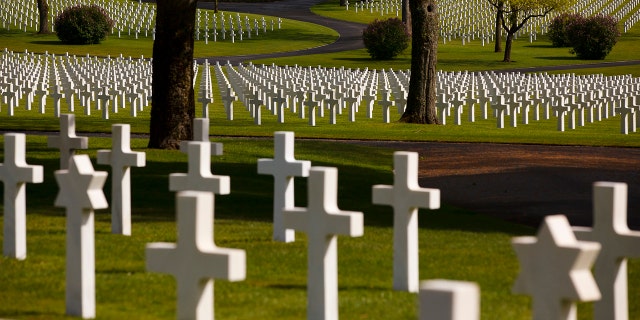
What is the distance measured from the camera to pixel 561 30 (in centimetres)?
7606

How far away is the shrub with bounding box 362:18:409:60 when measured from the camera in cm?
6662

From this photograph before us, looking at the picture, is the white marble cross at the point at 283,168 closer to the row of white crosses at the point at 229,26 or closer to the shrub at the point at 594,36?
the shrub at the point at 594,36

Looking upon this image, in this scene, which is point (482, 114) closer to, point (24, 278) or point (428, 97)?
point (428, 97)

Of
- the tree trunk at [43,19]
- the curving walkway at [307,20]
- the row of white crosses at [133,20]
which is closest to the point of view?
the curving walkway at [307,20]

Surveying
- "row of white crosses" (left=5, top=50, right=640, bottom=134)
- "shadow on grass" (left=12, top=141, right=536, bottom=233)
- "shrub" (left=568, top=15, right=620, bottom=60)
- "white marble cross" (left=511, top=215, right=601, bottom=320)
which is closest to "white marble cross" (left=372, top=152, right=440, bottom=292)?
"white marble cross" (left=511, top=215, right=601, bottom=320)

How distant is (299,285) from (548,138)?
1863 centimetres

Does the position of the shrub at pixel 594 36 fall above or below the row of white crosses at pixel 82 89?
above

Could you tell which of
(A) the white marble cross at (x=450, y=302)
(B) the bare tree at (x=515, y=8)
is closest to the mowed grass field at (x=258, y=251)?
(A) the white marble cross at (x=450, y=302)

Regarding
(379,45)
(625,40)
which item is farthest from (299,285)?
(625,40)

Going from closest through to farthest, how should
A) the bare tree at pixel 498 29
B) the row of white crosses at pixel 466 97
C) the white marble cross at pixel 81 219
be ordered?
the white marble cross at pixel 81 219
the row of white crosses at pixel 466 97
the bare tree at pixel 498 29

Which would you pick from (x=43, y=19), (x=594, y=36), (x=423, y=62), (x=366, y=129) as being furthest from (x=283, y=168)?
(x=43, y=19)

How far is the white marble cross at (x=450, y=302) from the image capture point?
4191mm

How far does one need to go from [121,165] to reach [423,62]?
19.8m

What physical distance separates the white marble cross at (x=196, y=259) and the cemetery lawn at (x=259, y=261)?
81.5 inches
